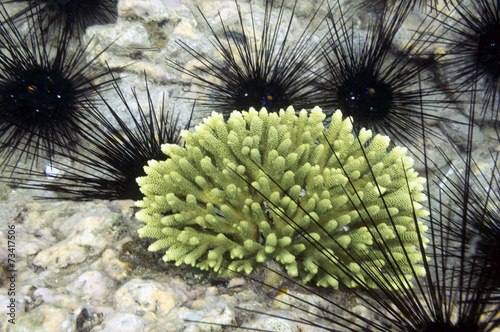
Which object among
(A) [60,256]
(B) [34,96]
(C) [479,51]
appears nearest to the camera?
(A) [60,256]

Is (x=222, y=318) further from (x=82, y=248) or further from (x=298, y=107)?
(x=298, y=107)

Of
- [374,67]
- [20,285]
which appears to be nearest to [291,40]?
[374,67]

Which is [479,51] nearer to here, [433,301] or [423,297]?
[423,297]

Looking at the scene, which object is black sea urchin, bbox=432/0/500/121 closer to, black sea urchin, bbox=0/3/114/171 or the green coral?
the green coral

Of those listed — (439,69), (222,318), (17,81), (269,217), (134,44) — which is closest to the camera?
(222,318)

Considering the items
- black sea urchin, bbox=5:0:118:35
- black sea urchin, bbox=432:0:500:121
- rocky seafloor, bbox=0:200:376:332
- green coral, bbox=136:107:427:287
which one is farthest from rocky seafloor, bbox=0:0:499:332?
black sea urchin, bbox=432:0:500:121

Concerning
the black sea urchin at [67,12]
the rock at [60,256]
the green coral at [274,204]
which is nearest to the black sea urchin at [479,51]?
the green coral at [274,204]

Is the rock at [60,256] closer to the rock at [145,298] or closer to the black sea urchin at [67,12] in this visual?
the rock at [145,298]

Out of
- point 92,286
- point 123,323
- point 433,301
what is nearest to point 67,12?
point 92,286

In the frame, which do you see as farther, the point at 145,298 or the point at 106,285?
the point at 106,285
